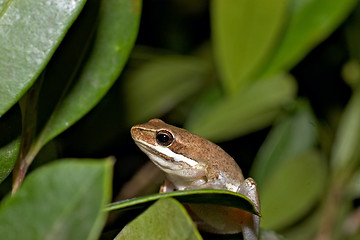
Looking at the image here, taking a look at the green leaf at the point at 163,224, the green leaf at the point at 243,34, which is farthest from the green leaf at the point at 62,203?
the green leaf at the point at 243,34

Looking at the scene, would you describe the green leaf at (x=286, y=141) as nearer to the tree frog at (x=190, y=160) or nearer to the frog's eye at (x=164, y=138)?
the tree frog at (x=190, y=160)

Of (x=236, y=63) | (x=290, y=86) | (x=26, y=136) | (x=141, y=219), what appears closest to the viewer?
(x=141, y=219)

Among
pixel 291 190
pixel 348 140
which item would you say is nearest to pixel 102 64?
pixel 291 190

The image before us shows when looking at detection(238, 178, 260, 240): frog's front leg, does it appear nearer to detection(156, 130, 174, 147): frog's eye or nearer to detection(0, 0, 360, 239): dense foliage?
detection(0, 0, 360, 239): dense foliage

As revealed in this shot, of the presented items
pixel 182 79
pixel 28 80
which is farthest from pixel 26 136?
pixel 182 79

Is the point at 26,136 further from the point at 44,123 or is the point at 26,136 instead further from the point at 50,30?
the point at 50,30

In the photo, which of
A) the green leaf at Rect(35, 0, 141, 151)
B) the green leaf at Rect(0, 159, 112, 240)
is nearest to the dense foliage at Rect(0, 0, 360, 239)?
the green leaf at Rect(35, 0, 141, 151)

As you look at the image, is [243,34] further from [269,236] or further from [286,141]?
[269,236]
